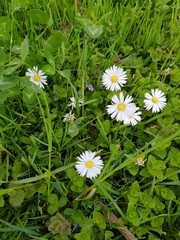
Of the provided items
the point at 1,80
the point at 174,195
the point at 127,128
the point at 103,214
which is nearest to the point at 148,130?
the point at 127,128

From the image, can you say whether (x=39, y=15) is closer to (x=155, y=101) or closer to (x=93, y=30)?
(x=93, y=30)

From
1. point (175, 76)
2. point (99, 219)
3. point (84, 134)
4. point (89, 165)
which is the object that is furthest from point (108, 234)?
point (175, 76)

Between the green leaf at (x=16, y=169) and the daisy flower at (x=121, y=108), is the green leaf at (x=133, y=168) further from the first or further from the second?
the green leaf at (x=16, y=169)

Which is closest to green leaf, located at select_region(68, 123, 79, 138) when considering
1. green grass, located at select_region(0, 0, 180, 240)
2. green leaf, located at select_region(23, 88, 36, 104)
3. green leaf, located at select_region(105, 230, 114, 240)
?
green grass, located at select_region(0, 0, 180, 240)

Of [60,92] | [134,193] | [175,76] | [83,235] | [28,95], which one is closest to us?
[83,235]

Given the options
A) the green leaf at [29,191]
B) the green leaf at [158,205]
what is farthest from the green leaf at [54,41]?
the green leaf at [158,205]

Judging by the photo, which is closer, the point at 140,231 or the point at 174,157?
the point at 140,231

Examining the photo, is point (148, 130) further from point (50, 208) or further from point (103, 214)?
point (50, 208)

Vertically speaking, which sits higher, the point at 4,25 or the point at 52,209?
the point at 4,25

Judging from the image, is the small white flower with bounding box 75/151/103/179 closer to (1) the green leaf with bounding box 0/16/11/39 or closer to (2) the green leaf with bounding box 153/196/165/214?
(2) the green leaf with bounding box 153/196/165/214
